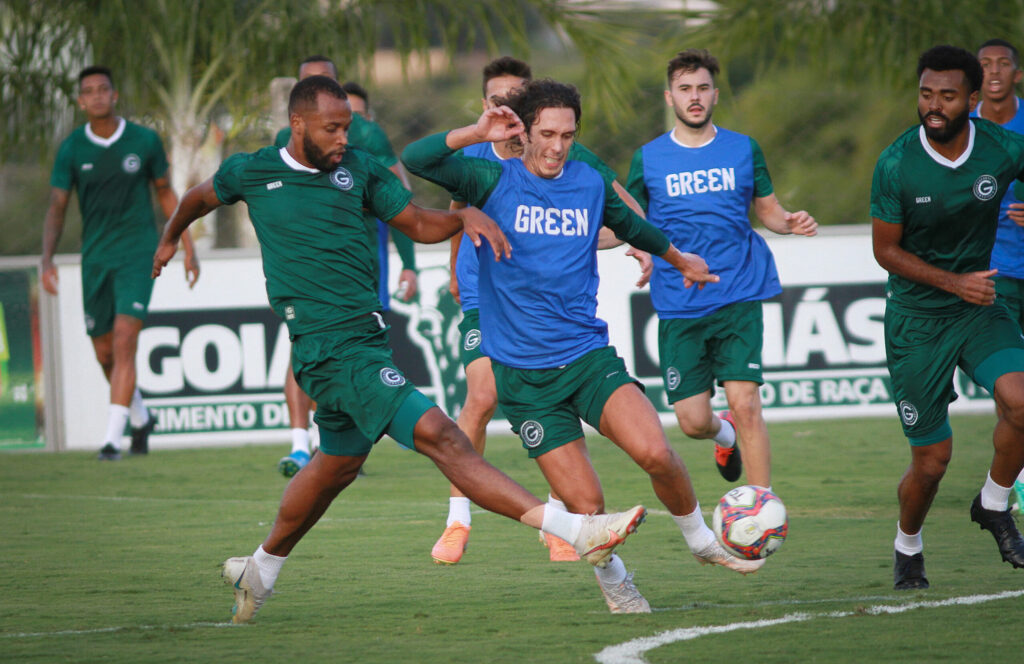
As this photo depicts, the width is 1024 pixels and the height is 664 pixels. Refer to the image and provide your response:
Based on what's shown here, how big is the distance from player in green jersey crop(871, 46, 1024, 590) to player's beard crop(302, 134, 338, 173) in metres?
2.26

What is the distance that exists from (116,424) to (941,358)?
726cm

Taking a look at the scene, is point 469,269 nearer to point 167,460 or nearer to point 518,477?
point 518,477

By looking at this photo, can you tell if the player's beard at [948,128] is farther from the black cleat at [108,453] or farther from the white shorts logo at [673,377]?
the black cleat at [108,453]

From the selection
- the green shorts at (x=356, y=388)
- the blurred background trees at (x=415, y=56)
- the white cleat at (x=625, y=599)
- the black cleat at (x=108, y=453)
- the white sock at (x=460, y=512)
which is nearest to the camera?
Result: the green shorts at (x=356, y=388)

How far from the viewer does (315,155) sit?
18.4 ft

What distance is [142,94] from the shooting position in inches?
552

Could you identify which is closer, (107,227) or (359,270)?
(359,270)

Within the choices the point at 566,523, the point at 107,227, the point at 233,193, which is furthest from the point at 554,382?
the point at 107,227

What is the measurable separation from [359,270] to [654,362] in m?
7.20

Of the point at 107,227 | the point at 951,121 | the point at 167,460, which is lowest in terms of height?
the point at 167,460

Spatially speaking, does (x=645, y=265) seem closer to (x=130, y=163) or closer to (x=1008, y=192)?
(x=1008, y=192)

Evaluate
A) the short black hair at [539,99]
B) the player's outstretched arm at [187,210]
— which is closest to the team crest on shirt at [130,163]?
the player's outstretched arm at [187,210]

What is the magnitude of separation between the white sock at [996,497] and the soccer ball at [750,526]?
3.69ft

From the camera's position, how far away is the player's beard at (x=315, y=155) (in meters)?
5.60
